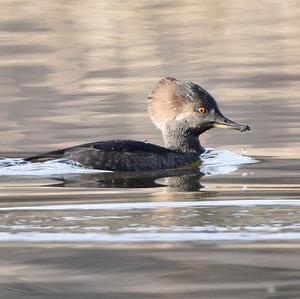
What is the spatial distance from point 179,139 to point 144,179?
1592mm

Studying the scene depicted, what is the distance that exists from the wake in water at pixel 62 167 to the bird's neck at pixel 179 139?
60cm

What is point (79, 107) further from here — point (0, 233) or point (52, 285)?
point (52, 285)

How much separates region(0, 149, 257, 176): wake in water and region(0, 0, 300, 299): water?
0.05 feet

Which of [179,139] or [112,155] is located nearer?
[112,155]

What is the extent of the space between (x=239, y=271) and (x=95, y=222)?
1467mm

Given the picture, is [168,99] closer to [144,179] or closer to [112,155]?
[112,155]

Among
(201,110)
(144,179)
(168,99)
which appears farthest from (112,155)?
(201,110)

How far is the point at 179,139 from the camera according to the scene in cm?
1249

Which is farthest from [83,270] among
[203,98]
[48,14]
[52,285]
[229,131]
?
[48,14]

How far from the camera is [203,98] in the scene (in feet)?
40.9

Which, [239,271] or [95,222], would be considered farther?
[95,222]

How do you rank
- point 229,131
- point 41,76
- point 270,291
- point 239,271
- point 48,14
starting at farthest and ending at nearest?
1. point 48,14
2. point 41,76
3. point 229,131
4. point 239,271
5. point 270,291

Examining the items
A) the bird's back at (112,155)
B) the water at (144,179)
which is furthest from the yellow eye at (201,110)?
the bird's back at (112,155)

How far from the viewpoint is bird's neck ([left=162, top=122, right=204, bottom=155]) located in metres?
12.5
